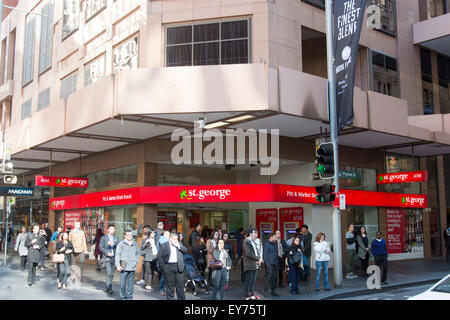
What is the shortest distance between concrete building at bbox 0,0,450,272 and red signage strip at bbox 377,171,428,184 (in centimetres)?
63

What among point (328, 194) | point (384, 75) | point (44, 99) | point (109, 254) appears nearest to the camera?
point (109, 254)

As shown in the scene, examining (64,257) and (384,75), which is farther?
(384,75)

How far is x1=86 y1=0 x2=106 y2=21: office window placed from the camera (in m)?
20.2

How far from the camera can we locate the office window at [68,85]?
72.4 ft

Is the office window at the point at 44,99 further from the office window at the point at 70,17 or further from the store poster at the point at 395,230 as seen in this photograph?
the store poster at the point at 395,230

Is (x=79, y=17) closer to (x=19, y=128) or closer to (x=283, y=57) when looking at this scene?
(x=19, y=128)

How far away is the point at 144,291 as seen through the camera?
13320 millimetres

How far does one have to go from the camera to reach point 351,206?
20719 mm

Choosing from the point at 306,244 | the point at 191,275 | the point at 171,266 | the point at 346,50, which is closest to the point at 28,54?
the point at 346,50

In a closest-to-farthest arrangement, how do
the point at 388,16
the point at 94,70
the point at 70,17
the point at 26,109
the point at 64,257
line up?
1. the point at 64,257
2. the point at 94,70
3. the point at 388,16
4. the point at 70,17
5. the point at 26,109

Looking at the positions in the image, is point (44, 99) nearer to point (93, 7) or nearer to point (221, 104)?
point (93, 7)

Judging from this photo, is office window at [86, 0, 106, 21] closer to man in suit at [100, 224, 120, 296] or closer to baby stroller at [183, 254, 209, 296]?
man in suit at [100, 224, 120, 296]

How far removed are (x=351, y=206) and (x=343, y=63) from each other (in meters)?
7.59

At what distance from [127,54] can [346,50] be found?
814cm
